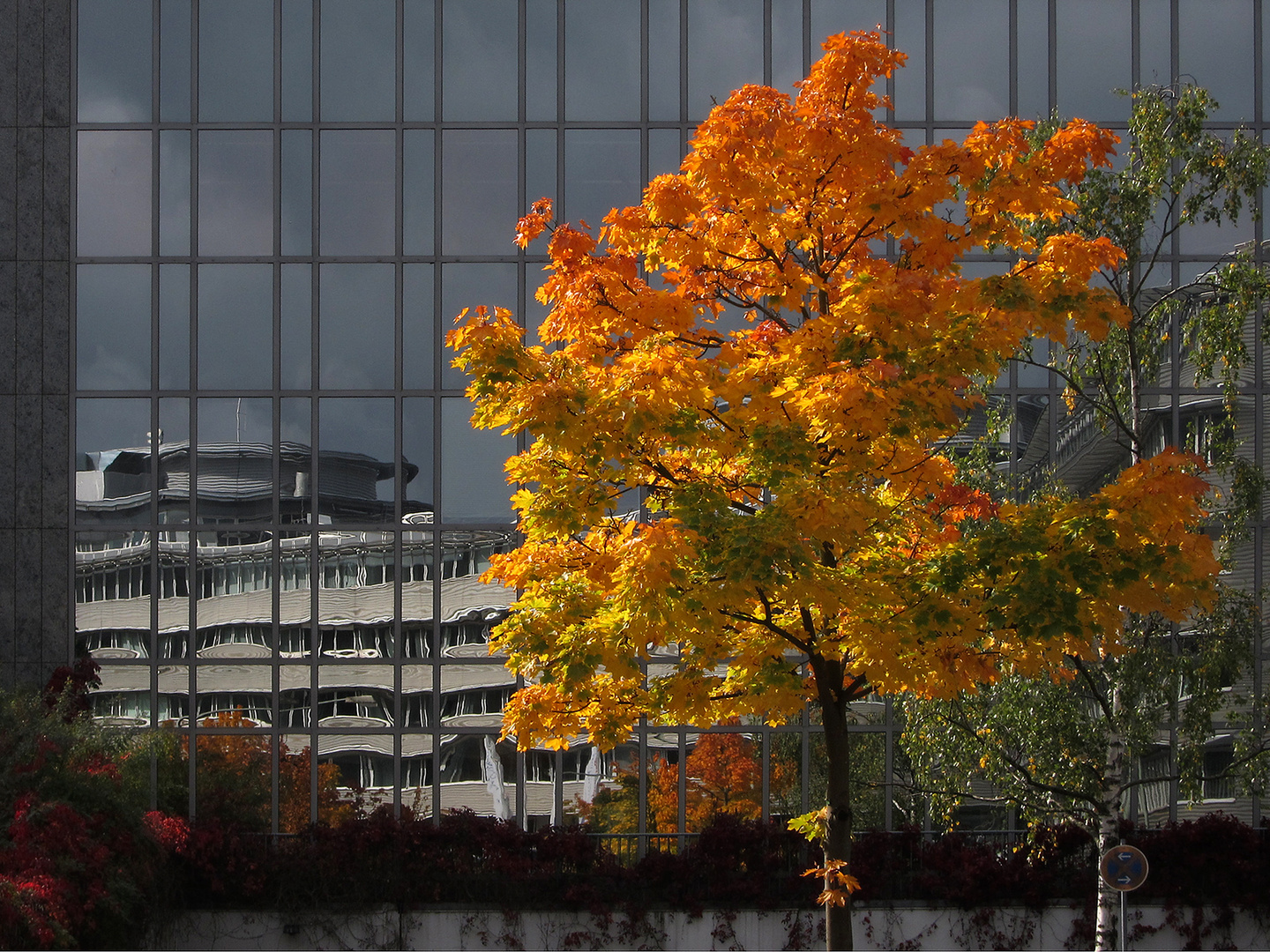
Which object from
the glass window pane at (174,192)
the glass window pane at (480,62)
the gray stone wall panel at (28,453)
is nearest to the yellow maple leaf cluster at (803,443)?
the glass window pane at (480,62)

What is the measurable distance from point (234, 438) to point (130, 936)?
23.8ft

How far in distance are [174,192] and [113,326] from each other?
227cm

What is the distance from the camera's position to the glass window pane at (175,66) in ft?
64.8

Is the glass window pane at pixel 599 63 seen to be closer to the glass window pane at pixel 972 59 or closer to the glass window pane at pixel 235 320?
the glass window pane at pixel 972 59

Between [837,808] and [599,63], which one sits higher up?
[599,63]

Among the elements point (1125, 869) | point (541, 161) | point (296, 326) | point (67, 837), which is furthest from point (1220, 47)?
point (67, 837)

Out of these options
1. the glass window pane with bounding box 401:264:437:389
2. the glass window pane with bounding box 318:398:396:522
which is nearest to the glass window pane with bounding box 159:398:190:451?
the glass window pane with bounding box 318:398:396:522

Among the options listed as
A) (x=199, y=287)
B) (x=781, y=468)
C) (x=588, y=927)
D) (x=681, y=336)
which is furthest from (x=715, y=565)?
(x=199, y=287)

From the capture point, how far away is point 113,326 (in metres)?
19.7

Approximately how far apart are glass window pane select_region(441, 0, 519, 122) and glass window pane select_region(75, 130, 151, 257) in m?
4.79

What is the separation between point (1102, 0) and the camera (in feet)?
64.6

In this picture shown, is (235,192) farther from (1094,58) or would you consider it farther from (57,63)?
(1094,58)

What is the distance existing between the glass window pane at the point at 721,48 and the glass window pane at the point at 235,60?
649cm

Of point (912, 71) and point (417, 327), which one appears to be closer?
point (417, 327)
